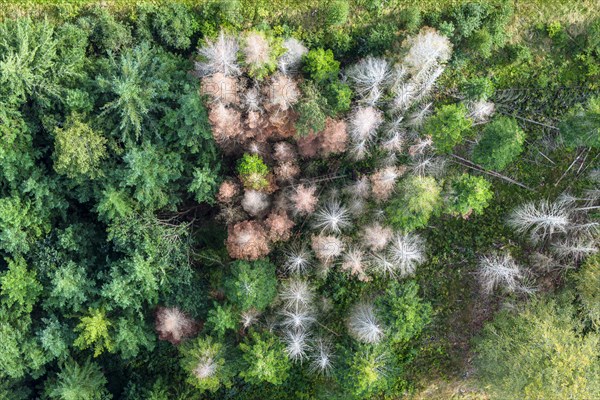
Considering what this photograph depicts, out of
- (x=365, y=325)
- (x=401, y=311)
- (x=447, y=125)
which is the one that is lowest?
Result: (x=365, y=325)

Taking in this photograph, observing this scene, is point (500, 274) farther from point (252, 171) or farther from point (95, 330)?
point (95, 330)

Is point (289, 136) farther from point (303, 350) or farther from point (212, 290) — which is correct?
point (303, 350)

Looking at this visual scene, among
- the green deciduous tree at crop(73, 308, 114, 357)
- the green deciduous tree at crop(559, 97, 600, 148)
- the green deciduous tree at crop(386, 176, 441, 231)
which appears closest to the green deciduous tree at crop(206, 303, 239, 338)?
the green deciduous tree at crop(73, 308, 114, 357)

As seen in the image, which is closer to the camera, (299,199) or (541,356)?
(541,356)

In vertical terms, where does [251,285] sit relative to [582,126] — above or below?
below

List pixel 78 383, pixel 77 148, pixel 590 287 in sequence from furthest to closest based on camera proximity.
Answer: pixel 590 287
pixel 78 383
pixel 77 148

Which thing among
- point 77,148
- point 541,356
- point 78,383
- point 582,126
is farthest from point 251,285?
point 582,126

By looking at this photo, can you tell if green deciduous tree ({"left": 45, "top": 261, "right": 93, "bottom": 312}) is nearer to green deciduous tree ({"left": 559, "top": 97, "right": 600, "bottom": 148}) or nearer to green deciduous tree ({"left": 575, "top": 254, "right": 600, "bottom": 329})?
green deciduous tree ({"left": 575, "top": 254, "right": 600, "bottom": 329})

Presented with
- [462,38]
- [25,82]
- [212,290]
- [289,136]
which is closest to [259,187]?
[289,136]
